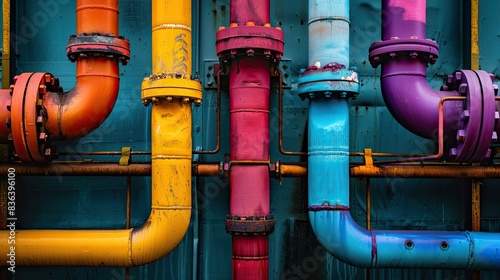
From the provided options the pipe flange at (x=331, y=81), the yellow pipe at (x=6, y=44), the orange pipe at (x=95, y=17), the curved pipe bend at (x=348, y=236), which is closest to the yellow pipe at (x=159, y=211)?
the orange pipe at (x=95, y=17)

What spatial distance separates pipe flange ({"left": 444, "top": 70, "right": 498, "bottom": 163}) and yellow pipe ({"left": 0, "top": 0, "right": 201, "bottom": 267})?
61.8 inches

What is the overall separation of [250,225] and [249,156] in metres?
0.41

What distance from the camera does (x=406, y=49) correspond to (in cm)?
308

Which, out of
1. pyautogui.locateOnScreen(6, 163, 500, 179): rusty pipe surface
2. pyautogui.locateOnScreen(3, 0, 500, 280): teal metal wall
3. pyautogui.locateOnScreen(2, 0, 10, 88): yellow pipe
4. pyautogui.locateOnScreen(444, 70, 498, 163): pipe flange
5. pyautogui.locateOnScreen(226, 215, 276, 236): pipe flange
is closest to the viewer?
pyautogui.locateOnScreen(444, 70, 498, 163): pipe flange

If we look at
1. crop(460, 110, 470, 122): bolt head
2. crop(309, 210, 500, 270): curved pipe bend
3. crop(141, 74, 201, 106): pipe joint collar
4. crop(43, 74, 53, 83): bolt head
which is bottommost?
crop(309, 210, 500, 270): curved pipe bend

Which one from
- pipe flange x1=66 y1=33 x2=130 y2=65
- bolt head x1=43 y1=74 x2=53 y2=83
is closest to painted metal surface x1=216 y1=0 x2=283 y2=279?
pipe flange x1=66 y1=33 x2=130 y2=65

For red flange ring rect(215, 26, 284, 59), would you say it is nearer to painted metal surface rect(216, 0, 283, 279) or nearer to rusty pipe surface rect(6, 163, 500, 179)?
painted metal surface rect(216, 0, 283, 279)

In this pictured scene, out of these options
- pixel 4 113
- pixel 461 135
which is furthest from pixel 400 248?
pixel 4 113

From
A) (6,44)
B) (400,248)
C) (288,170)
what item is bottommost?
(400,248)

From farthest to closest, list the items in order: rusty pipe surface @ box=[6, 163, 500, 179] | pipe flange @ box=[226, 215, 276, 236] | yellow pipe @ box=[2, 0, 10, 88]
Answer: yellow pipe @ box=[2, 0, 10, 88] < rusty pipe surface @ box=[6, 163, 500, 179] < pipe flange @ box=[226, 215, 276, 236]

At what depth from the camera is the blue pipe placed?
10.1 ft

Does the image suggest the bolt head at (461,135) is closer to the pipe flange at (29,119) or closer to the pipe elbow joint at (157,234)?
the pipe elbow joint at (157,234)

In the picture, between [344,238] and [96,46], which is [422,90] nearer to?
[344,238]

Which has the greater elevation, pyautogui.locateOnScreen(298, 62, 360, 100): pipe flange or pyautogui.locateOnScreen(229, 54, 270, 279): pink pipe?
pyautogui.locateOnScreen(298, 62, 360, 100): pipe flange
